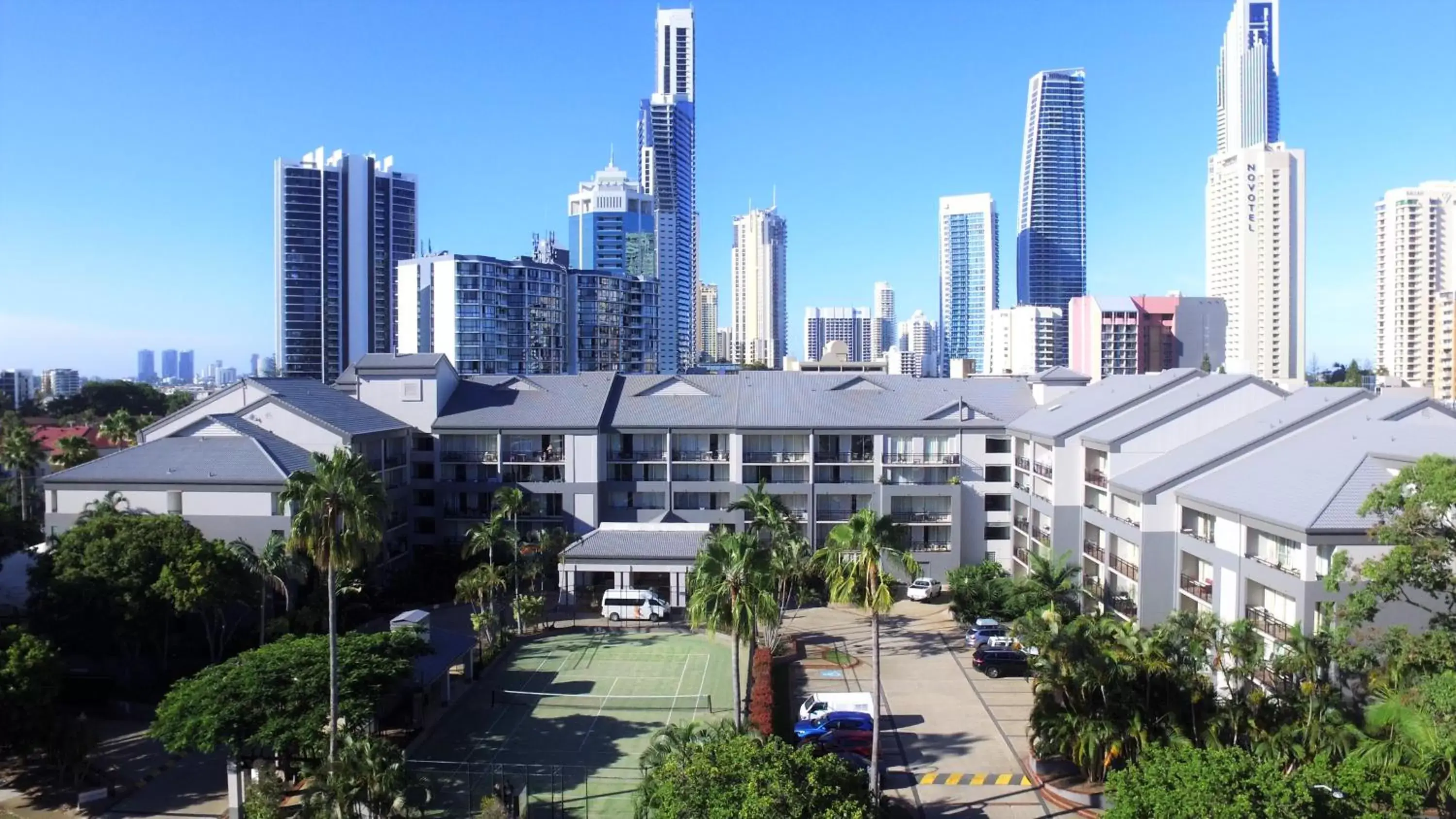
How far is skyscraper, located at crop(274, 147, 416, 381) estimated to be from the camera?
138 m

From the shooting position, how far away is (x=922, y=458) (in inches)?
2082

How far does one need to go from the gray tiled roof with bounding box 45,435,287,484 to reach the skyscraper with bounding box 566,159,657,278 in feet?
427

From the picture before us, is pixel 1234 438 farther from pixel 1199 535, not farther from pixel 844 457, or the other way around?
pixel 844 457

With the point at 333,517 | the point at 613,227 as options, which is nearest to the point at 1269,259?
the point at 613,227

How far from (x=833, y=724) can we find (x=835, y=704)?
1.61m

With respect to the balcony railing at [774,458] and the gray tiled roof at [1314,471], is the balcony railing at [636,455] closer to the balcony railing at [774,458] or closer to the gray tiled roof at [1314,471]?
the balcony railing at [774,458]

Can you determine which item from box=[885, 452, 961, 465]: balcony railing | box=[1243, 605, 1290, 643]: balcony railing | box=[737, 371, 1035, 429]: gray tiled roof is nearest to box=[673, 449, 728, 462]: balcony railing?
box=[737, 371, 1035, 429]: gray tiled roof

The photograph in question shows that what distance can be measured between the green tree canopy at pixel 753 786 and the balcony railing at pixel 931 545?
32792 mm

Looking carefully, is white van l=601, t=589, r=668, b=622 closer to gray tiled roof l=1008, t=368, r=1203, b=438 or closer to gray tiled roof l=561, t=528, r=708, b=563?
gray tiled roof l=561, t=528, r=708, b=563

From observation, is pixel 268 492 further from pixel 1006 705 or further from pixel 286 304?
pixel 286 304

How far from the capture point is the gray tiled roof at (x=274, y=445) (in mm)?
43031

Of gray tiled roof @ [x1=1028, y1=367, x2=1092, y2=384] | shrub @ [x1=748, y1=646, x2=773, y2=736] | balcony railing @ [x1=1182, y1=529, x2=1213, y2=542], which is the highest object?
gray tiled roof @ [x1=1028, y1=367, x2=1092, y2=384]

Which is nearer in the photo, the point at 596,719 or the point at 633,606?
the point at 596,719

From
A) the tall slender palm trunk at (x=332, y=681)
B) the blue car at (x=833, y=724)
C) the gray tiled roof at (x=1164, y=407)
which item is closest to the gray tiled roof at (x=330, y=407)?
the tall slender palm trunk at (x=332, y=681)
